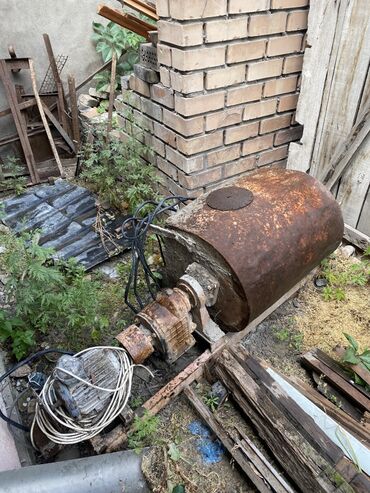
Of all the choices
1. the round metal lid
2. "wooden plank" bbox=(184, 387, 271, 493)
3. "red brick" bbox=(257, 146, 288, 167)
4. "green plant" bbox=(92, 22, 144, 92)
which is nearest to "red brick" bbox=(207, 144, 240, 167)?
"red brick" bbox=(257, 146, 288, 167)

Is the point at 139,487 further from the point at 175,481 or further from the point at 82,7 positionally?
the point at 82,7

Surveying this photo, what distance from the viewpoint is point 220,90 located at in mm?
2520

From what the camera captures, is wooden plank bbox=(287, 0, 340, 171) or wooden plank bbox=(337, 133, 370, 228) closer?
wooden plank bbox=(287, 0, 340, 171)

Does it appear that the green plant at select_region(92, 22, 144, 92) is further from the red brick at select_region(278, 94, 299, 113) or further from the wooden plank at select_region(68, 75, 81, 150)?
the red brick at select_region(278, 94, 299, 113)

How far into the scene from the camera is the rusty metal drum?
1.91 metres

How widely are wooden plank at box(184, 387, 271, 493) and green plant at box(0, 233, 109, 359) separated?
2.30ft

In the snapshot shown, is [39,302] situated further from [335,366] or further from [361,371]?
[361,371]

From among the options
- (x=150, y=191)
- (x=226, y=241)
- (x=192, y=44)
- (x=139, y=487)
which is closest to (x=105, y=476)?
(x=139, y=487)

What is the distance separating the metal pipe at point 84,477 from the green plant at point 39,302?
763mm

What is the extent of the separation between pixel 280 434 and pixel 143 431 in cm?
66

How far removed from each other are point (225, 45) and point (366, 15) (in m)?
1.00

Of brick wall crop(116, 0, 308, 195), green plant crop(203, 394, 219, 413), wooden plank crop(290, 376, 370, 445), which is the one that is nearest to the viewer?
wooden plank crop(290, 376, 370, 445)

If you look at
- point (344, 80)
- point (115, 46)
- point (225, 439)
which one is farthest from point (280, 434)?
point (115, 46)

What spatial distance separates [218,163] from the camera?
279 cm
